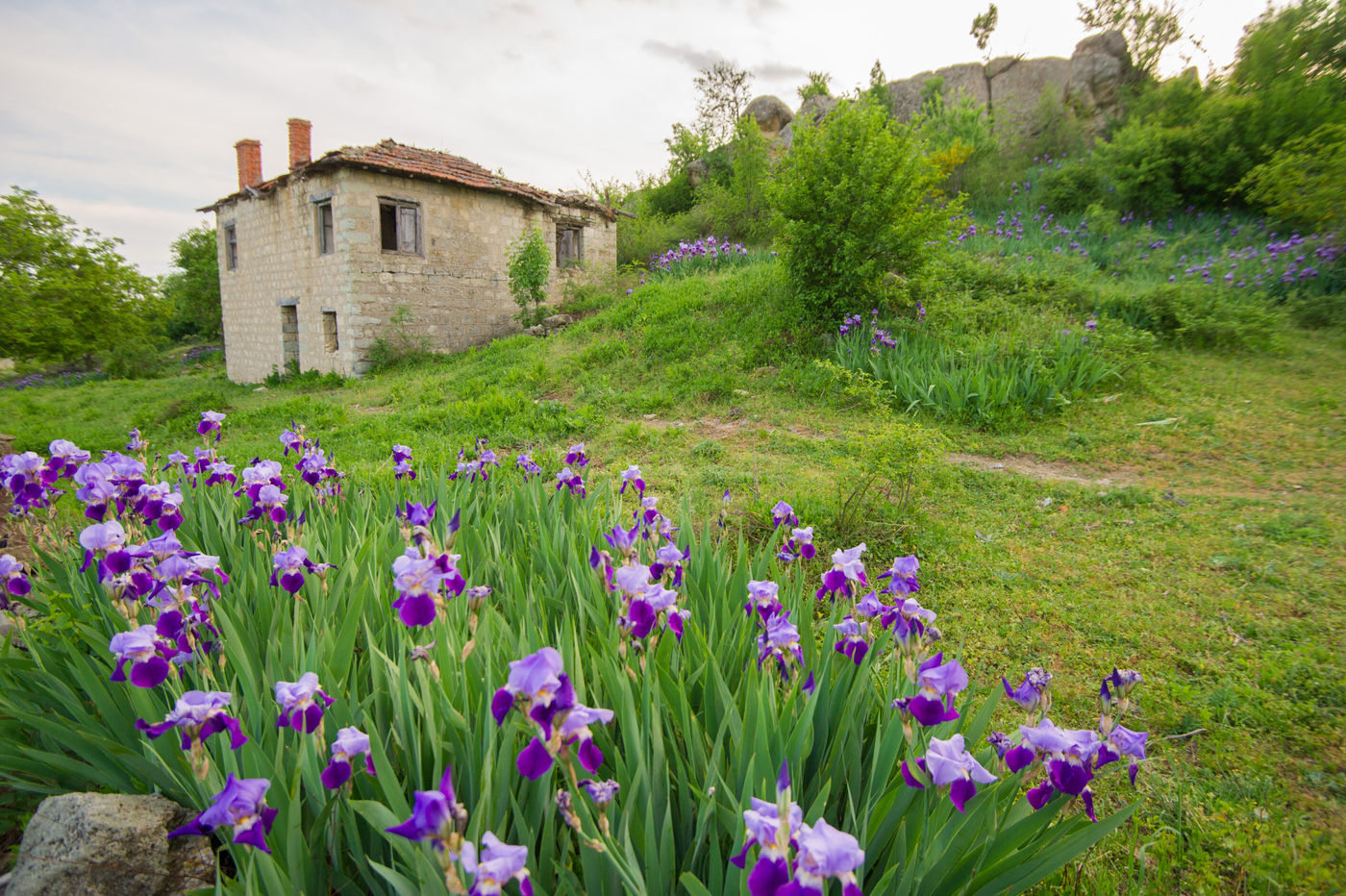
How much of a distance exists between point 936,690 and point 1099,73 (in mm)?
23809

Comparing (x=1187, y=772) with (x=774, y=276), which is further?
(x=774, y=276)

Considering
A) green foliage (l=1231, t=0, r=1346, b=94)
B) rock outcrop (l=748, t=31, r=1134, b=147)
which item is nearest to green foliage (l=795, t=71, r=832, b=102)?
rock outcrop (l=748, t=31, r=1134, b=147)

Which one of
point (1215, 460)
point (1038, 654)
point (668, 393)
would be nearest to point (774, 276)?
point (668, 393)

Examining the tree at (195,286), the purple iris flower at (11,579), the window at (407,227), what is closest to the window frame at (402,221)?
the window at (407,227)

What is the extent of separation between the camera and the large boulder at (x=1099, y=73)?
59.2ft

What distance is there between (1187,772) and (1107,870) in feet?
2.42

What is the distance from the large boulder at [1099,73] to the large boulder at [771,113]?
968 cm

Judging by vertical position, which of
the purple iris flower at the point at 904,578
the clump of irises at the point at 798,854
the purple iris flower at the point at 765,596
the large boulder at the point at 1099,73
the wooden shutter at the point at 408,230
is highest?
the large boulder at the point at 1099,73

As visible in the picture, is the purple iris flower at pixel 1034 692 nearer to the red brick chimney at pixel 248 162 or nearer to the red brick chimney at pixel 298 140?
the red brick chimney at pixel 298 140

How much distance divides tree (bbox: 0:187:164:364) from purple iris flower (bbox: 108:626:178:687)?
1017 centimetres

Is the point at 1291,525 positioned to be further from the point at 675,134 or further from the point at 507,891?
the point at 675,134

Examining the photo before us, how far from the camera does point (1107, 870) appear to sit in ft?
5.36

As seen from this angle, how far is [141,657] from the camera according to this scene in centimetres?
138

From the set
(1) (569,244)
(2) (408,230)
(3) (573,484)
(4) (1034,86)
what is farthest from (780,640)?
(4) (1034,86)
